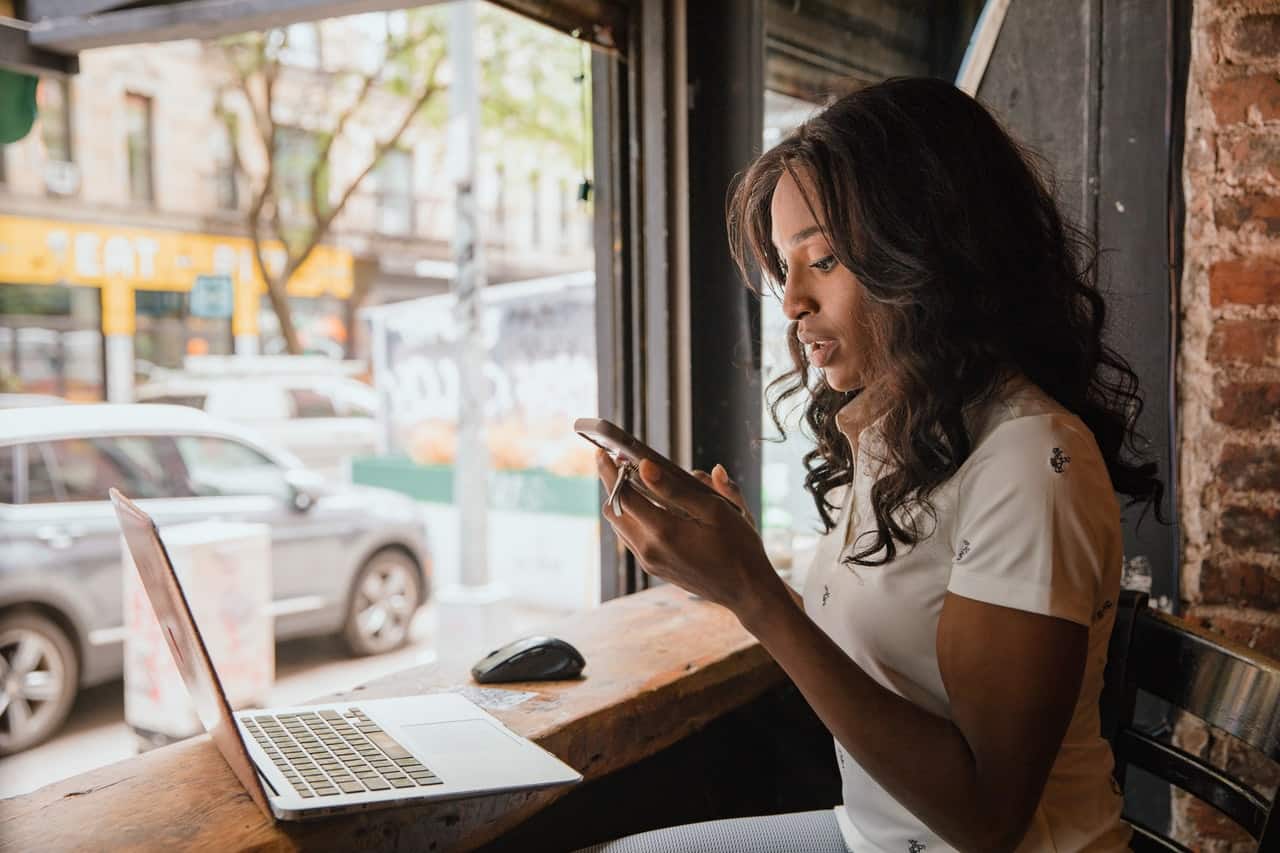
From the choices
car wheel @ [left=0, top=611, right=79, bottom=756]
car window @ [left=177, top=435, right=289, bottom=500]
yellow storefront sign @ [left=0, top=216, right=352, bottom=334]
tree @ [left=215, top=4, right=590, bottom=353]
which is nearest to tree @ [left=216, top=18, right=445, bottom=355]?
tree @ [left=215, top=4, right=590, bottom=353]

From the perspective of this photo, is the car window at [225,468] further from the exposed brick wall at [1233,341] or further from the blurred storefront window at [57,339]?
the exposed brick wall at [1233,341]

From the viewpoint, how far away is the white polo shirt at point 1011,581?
990mm

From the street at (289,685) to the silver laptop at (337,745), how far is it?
1.35m

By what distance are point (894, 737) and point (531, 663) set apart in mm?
653

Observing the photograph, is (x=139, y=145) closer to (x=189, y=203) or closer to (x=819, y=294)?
(x=189, y=203)

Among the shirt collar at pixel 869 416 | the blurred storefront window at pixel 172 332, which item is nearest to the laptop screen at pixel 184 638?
the shirt collar at pixel 869 416

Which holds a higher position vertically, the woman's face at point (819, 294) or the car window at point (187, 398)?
the woman's face at point (819, 294)

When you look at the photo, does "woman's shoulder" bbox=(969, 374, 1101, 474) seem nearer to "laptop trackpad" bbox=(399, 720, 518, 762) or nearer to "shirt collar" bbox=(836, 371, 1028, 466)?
"shirt collar" bbox=(836, 371, 1028, 466)

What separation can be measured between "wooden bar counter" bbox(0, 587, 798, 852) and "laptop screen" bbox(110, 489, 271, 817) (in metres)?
0.05

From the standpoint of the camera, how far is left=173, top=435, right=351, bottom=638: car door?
4559mm

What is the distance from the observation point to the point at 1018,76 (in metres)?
1.94

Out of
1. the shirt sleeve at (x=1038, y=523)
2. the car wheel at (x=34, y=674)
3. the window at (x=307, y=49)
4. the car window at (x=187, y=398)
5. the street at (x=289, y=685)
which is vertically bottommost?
the street at (x=289, y=685)

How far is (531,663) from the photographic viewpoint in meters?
1.52

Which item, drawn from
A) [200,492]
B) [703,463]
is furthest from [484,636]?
[703,463]
